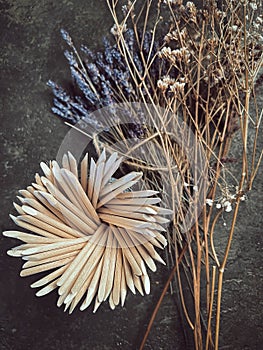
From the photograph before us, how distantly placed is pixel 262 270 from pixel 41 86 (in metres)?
0.75

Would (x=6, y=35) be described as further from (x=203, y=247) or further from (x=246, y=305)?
(x=246, y=305)

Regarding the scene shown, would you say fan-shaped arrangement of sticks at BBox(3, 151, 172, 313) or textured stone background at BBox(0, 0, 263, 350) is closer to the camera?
fan-shaped arrangement of sticks at BBox(3, 151, 172, 313)

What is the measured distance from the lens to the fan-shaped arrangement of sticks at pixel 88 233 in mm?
1244

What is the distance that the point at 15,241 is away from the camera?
1471 mm

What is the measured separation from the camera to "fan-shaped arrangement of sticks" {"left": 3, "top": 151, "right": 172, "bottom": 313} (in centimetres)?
124

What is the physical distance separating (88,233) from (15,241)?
275mm

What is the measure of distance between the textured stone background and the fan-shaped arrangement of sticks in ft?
0.63

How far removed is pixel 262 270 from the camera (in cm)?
143

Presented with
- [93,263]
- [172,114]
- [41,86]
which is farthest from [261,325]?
[41,86]

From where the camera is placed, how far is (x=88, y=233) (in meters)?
1.29

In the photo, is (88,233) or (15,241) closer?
(88,233)

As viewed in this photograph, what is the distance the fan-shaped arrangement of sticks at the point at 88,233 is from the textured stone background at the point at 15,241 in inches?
7.5

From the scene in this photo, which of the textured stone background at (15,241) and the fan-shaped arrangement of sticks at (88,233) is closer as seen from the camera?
the fan-shaped arrangement of sticks at (88,233)

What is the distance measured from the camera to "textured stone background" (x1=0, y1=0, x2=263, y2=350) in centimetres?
144
